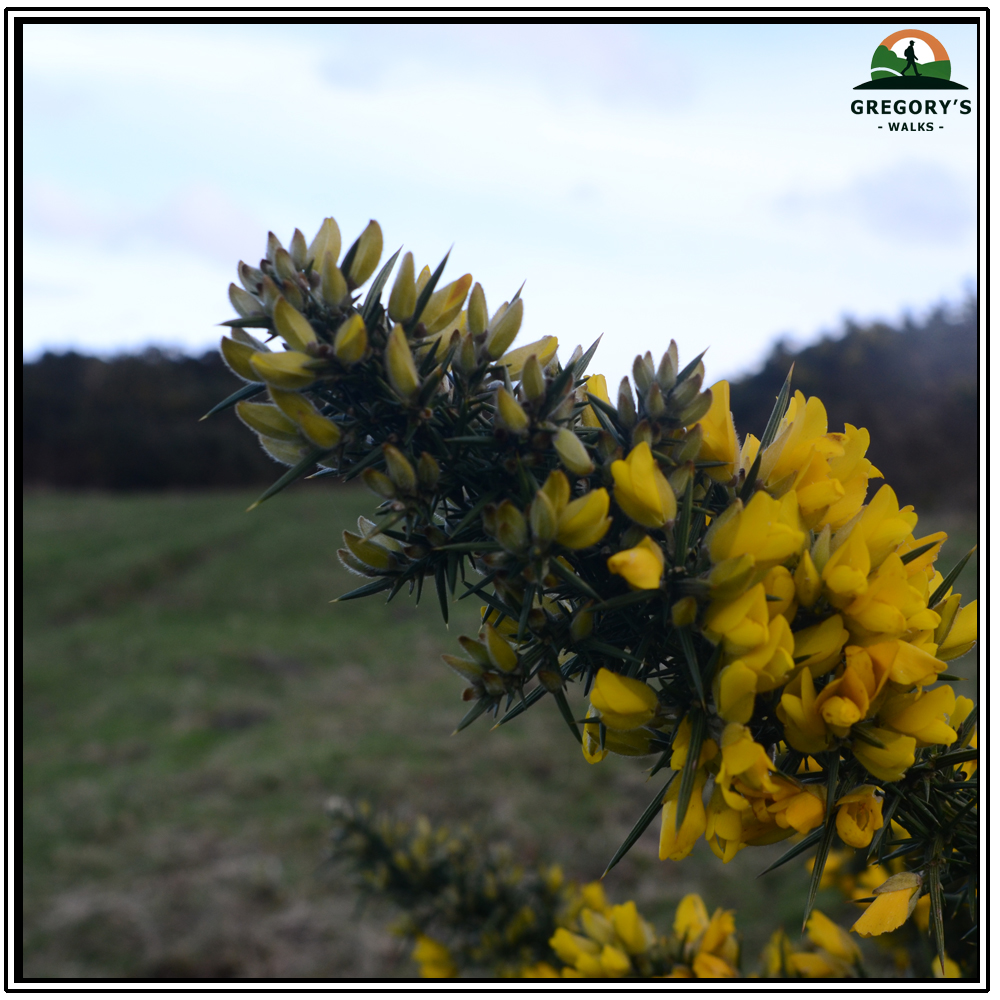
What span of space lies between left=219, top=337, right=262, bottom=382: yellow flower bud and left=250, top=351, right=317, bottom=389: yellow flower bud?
0.03ft

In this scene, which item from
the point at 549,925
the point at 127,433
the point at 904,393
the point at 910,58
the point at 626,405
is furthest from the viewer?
the point at 127,433

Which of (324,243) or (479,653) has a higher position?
(324,243)

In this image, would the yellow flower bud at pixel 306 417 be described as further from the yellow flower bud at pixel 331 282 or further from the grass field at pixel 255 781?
the grass field at pixel 255 781

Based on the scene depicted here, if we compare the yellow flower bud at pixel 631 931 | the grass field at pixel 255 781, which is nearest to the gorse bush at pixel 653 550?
the yellow flower bud at pixel 631 931

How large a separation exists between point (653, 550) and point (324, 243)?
1.35 feet

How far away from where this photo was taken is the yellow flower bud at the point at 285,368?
2.01 feet

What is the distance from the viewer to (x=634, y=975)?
1.19m

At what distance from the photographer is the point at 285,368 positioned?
625mm

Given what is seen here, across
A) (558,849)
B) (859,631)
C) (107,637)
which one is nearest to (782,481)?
(859,631)

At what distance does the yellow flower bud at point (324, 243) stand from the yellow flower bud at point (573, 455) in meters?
0.27

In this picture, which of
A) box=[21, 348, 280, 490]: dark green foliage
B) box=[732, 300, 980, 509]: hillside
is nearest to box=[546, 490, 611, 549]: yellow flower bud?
box=[732, 300, 980, 509]: hillside

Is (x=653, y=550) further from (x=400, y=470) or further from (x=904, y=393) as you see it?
(x=904, y=393)

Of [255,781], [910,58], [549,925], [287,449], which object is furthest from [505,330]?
[255,781]

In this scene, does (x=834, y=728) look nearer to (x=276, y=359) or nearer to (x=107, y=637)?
(x=276, y=359)
